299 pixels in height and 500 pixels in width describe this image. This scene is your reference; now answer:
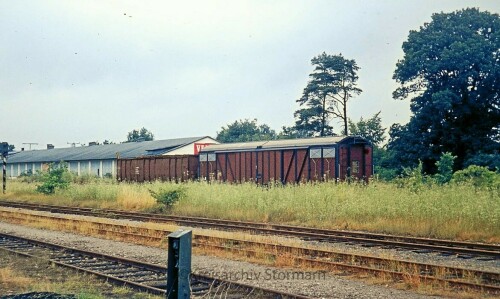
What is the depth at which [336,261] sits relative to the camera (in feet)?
34.6

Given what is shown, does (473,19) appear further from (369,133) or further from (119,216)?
(119,216)

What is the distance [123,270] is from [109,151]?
5985cm

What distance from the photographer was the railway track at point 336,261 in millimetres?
8469

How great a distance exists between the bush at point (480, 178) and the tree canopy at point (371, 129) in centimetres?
2358

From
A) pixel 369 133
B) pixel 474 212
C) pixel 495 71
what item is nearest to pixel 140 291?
pixel 474 212

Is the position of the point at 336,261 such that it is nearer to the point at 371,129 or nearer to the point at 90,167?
the point at 371,129

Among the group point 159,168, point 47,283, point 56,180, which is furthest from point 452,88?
point 47,283

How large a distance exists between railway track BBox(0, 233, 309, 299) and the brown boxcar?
57.4 ft

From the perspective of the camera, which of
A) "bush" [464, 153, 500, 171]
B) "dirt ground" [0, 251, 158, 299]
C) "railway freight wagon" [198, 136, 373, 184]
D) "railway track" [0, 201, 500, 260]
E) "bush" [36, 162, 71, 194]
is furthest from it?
"bush" [464, 153, 500, 171]

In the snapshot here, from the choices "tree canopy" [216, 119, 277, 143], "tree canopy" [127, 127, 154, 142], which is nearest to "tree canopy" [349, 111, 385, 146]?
"tree canopy" [216, 119, 277, 143]

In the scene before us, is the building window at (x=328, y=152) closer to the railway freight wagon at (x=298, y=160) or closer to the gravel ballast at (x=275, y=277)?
the railway freight wagon at (x=298, y=160)

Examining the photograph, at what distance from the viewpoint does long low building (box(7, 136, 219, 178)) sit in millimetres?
58688

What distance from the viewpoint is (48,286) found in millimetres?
8266

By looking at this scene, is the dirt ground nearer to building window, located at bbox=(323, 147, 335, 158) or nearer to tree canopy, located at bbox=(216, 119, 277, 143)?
building window, located at bbox=(323, 147, 335, 158)
